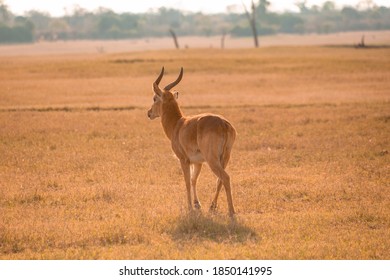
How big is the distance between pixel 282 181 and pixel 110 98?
1712 centimetres

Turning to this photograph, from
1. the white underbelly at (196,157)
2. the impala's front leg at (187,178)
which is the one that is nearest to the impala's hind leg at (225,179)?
the white underbelly at (196,157)

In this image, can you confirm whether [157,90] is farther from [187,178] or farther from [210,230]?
[210,230]

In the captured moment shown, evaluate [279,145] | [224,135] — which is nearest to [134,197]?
[224,135]

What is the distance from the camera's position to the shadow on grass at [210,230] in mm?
9328

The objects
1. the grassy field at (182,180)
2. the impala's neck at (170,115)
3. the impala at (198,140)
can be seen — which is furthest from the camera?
the impala's neck at (170,115)

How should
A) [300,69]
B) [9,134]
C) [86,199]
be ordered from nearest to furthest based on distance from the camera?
[86,199] < [9,134] < [300,69]

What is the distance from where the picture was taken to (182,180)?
525 inches

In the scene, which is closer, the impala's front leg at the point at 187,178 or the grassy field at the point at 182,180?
the grassy field at the point at 182,180

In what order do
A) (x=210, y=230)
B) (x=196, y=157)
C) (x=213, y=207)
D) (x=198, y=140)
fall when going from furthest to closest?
(x=213, y=207), (x=196, y=157), (x=198, y=140), (x=210, y=230)

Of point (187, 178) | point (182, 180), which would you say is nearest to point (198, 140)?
point (187, 178)

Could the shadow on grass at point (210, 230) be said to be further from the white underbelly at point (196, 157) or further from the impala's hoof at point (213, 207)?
the white underbelly at point (196, 157)

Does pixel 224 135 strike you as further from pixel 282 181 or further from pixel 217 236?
pixel 282 181

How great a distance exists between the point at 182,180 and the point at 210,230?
3.80 meters

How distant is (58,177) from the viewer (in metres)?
13.4
